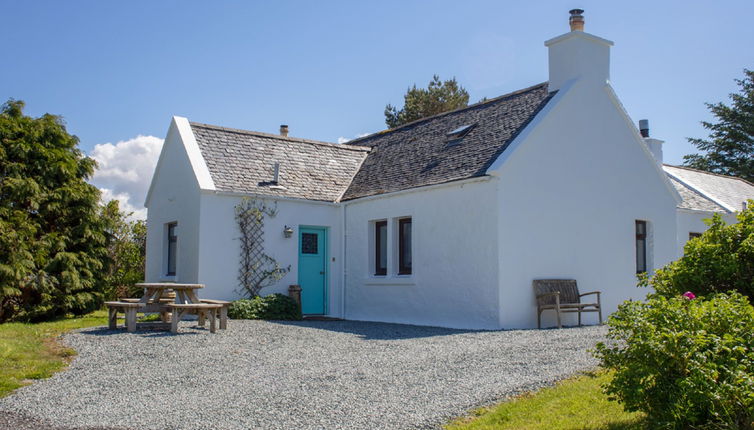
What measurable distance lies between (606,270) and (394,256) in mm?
5010

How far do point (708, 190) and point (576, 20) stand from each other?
11.8 meters

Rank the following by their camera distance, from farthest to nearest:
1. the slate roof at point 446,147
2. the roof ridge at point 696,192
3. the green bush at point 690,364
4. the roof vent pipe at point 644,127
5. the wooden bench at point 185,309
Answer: the roof vent pipe at point 644,127 → the roof ridge at point 696,192 → the slate roof at point 446,147 → the wooden bench at point 185,309 → the green bush at point 690,364

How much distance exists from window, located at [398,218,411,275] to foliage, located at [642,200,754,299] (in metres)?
9.58

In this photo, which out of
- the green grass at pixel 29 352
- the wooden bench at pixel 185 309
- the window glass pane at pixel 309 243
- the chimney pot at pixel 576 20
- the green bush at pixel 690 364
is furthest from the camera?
the window glass pane at pixel 309 243

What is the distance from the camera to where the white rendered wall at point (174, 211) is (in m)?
16.0

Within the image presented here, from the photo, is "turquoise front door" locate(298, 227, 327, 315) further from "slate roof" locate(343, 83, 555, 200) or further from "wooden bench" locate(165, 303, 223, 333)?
"wooden bench" locate(165, 303, 223, 333)

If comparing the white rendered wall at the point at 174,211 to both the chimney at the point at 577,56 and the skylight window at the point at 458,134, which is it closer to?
the skylight window at the point at 458,134

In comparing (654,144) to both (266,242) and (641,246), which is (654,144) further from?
(266,242)

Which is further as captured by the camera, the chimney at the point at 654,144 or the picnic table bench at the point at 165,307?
the chimney at the point at 654,144

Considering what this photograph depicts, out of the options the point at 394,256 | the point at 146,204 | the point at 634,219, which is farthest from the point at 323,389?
the point at 146,204

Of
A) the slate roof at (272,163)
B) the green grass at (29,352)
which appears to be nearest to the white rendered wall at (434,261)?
the slate roof at (272,163)

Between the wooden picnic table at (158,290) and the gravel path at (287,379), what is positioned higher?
the wooden picnic table at (158,290)

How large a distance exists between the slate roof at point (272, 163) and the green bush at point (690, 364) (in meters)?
12.5

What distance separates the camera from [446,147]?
1617 cm
